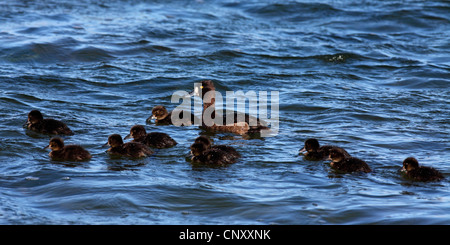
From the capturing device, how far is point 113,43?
1420cm

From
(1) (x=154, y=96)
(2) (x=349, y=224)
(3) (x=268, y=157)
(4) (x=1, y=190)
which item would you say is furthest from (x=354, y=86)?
(4) (x=1, y=190)

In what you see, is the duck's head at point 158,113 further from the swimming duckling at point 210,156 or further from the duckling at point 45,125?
the swimming duckling at point 210,156

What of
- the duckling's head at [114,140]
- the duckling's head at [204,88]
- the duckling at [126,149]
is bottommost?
the duckling at [126,149]

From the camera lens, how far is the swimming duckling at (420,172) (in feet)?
22.9

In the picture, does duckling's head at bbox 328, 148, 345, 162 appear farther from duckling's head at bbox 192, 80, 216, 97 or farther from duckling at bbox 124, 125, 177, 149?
duckling's head at bbox 192, 80, 216, 97

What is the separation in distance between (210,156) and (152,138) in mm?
994

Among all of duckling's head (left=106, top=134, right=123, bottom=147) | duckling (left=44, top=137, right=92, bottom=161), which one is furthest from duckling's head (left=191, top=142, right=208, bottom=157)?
duckling (left=44, top=137, right=92, bottom=161)

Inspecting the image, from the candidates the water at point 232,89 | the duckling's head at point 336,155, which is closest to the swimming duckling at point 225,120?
the water at point 232,89

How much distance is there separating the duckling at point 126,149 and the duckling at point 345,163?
2127 millimetres

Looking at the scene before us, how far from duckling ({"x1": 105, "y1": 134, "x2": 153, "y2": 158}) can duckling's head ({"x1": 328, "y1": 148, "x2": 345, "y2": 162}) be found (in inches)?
82.9

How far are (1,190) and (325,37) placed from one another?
10.4 metres

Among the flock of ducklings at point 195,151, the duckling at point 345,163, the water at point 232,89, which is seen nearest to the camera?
the water at point 232,89

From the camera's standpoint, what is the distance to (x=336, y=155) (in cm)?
748

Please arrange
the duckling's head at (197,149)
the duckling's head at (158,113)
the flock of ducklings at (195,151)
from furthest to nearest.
A: 1. the duckling's head at (158,113)
2. the duckling's head at (197,149)
3. the flock of ducklings at (195,151)
